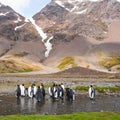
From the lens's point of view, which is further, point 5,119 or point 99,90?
point 99,90

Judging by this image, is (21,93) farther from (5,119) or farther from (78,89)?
(5,119)

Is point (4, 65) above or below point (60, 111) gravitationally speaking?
above

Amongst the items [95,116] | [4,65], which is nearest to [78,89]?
[95,116]

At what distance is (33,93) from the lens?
54.8 meters

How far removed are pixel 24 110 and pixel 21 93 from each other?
16.5 metres

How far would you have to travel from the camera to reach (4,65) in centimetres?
19512

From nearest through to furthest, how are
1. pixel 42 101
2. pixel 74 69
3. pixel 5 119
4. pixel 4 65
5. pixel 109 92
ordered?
pixel 5 119 < pixel 42 101 < pixel 109 92 < pixel 74 69 < pixel 4 65

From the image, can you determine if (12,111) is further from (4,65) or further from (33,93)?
(4,65)

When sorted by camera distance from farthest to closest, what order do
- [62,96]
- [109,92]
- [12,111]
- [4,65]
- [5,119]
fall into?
[4,65], [109,92], [62,96], [12,111], [5,119]

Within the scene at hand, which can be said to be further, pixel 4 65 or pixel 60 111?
pixel 4 65

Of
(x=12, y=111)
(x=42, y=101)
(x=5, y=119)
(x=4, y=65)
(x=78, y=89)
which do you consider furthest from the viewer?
(x=4, y=65)

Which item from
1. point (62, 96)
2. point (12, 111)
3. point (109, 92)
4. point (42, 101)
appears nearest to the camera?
point (12, 111)

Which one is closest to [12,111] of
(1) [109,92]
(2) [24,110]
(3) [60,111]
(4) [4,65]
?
(2) [24,110]

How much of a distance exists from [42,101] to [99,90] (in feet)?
64.8
